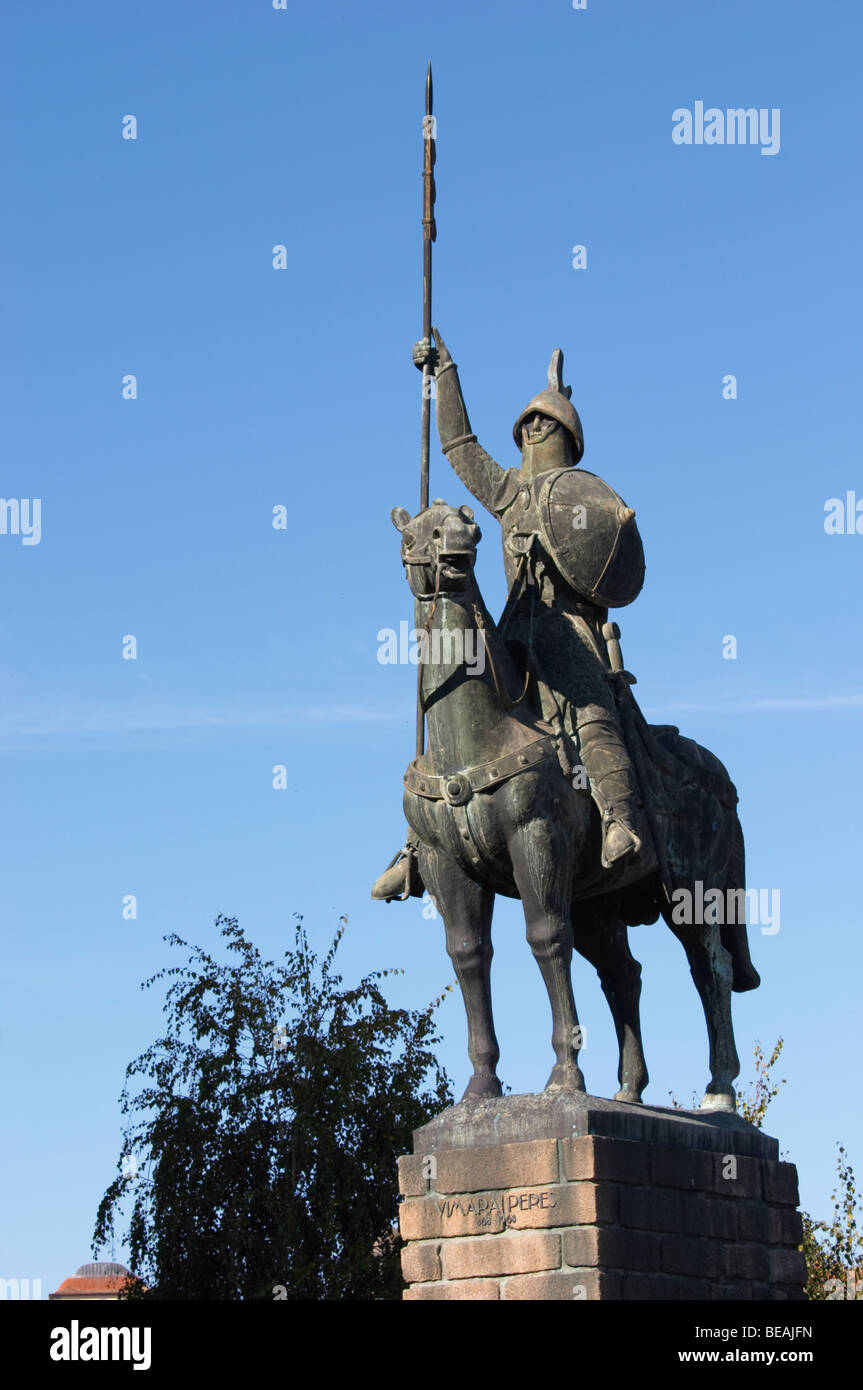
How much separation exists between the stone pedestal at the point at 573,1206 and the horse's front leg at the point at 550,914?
0.44 m

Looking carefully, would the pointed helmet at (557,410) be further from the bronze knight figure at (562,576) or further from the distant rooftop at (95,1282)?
the distant rooftop at (95,1282)

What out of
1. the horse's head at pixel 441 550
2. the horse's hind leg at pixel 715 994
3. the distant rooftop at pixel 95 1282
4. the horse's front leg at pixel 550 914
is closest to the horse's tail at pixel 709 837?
the horse's hind leg at pixel 715 994

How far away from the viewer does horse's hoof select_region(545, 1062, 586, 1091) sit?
1272 cm

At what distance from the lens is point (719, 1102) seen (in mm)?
14477

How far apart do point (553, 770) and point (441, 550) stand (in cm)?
152

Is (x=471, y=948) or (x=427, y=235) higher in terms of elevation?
(x=427, y=235)

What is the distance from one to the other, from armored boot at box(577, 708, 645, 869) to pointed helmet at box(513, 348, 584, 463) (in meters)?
2.26

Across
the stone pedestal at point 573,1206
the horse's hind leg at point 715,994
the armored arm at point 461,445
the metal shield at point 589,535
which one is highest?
the armored arm at point 461,445

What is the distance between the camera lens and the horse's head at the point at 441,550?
12820mm

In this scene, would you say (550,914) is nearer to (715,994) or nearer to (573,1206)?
(573,1206)

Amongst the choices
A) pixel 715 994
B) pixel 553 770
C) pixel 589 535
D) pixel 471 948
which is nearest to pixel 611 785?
pixel 553 770

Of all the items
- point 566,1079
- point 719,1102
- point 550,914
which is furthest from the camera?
point 719,1102
